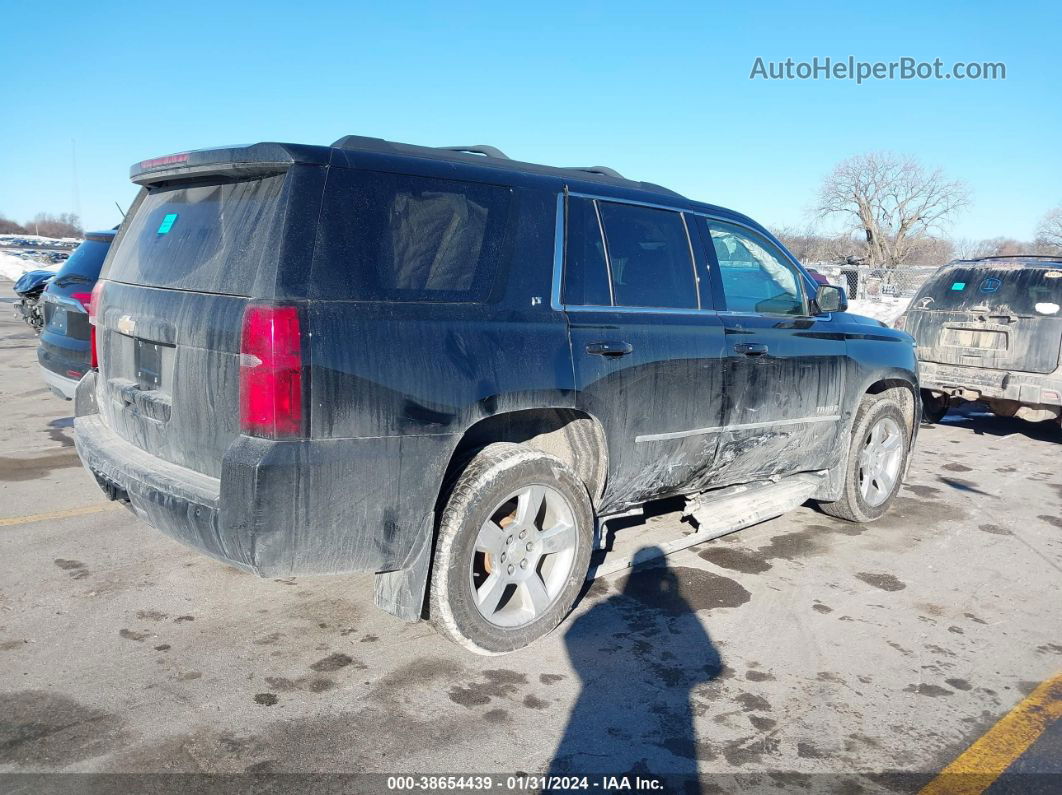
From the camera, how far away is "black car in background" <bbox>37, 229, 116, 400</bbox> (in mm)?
6797

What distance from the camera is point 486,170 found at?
3764 mm

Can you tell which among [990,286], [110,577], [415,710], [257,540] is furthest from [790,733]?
[990,286]

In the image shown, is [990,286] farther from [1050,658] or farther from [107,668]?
[107,668]

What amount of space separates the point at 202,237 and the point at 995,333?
8084 mm

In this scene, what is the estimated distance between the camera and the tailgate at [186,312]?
3.18 metres

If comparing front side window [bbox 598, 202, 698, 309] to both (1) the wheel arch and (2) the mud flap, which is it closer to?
(1) the wheel arch

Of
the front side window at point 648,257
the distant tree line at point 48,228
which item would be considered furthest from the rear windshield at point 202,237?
the distant tree line at point 48,228

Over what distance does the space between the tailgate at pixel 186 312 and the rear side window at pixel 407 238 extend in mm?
213

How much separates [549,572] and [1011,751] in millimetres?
1936

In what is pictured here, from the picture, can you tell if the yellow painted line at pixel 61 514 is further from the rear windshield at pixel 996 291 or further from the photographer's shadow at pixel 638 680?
the rear windshield at pixel 996 291

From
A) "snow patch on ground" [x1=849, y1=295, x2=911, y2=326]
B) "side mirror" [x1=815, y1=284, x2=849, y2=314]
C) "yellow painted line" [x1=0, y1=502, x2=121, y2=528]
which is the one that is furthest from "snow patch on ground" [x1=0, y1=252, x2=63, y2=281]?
"side mirror" [x1=815, y1=284, x2=849, y2=314]

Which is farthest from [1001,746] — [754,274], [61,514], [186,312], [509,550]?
[61,514]

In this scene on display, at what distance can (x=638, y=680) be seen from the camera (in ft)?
11.8

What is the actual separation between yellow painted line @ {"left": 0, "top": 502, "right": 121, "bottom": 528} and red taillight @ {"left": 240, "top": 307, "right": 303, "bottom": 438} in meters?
2.77
